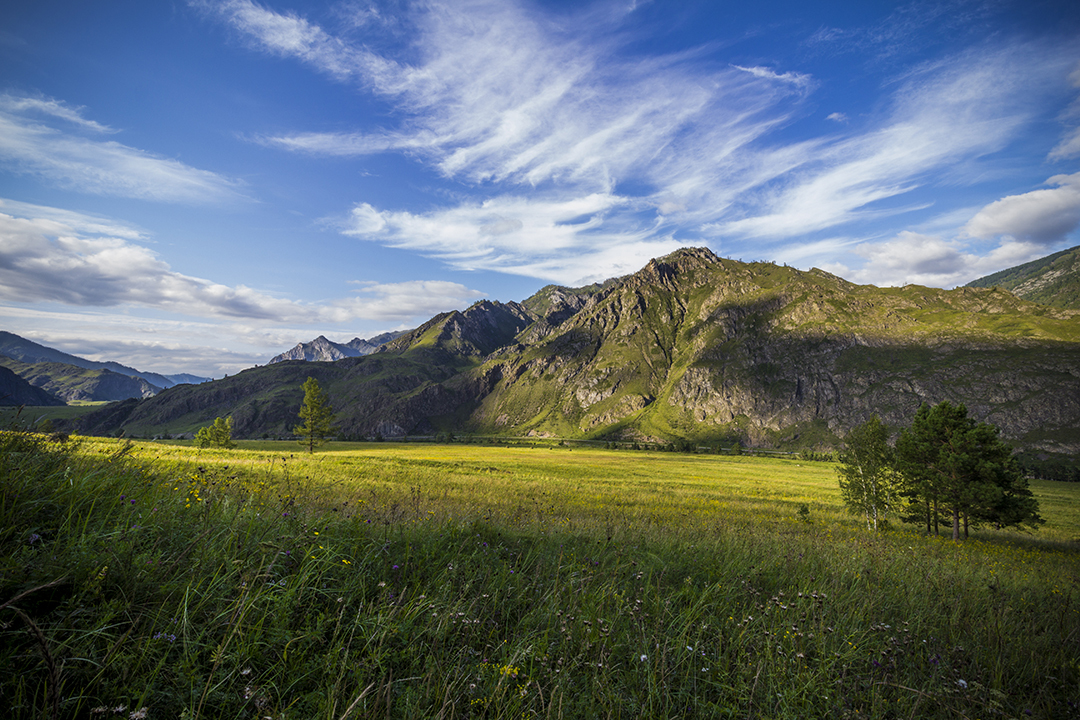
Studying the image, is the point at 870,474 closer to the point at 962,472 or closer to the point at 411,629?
the point at 962,472

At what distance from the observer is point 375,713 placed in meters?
2.87

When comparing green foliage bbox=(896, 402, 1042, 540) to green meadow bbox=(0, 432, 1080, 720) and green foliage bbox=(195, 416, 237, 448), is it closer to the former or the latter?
green meadow bbox=(0, 432, 1080, 720)

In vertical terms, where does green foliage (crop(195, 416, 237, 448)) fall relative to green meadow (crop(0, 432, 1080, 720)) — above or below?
below

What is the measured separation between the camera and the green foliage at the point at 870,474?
23375 millimetres

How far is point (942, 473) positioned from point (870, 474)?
354 cm

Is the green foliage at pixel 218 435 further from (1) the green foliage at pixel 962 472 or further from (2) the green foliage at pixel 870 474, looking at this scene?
(1) the green foliage at pixel 962 472

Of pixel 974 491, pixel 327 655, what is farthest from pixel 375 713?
pixel 974 491

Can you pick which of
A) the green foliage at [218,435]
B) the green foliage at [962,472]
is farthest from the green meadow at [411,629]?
the green foliage at [218,435]

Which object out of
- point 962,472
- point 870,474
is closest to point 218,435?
point 870,474

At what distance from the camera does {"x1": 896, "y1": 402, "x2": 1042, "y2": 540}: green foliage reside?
21.6 meters

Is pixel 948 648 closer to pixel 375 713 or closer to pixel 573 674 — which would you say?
pixel 573 674

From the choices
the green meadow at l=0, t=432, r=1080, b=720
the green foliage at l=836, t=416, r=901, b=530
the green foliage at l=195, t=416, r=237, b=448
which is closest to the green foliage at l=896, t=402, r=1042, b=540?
the green foliage at l=836, t=416, r=901, b=530

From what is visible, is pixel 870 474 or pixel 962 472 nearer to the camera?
pixel 962 472

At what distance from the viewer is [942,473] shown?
75.0ft
